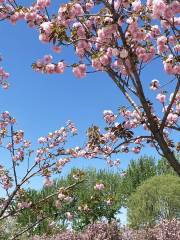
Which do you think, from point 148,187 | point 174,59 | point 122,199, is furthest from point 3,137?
point 122,199

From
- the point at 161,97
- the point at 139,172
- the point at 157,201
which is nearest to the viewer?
the point at 161,97

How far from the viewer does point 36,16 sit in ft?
22.5

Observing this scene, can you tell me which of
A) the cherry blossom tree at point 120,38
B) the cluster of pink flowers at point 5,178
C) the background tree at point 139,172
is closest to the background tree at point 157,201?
the background tree at point 139,172

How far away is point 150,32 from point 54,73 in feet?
6.11

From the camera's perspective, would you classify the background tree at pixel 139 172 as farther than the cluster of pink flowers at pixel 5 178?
Yes

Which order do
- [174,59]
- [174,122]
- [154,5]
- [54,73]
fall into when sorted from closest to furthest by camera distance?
[154,5] < [174,59] < [54,73] < [174,122]

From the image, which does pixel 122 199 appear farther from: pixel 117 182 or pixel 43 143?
pixel 43 143

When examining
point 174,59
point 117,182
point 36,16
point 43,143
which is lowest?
point 174,59

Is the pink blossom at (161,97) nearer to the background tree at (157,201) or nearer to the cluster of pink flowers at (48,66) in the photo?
the cluster of pink flowers at (48,66)

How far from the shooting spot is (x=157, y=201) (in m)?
36.3

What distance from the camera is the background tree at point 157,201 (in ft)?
117

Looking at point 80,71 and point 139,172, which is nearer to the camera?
point 80,71

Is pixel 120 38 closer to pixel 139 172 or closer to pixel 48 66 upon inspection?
pixel 48 66

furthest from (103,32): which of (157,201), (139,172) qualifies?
(139,172)
